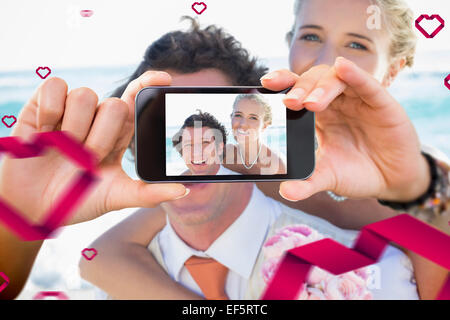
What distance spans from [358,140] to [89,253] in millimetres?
520

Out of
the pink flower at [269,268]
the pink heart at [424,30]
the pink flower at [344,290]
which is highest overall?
the pink heart at [424,30]

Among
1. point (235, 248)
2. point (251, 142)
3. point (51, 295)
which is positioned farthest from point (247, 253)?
point (51, 295)

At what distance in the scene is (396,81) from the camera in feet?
2.35

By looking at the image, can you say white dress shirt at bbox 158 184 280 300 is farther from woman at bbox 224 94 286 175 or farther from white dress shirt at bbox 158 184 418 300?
woman at bbox 224 94 286 175

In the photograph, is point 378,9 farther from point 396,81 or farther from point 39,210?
point 39,210

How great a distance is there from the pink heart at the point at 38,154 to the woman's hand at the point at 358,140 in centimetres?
25

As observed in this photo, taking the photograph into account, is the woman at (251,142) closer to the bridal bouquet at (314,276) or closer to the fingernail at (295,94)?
the fingernail at (295,94)

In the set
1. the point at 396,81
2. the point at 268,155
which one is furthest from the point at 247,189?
the point at 396,81

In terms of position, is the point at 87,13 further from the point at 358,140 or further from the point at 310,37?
the point at 358,140

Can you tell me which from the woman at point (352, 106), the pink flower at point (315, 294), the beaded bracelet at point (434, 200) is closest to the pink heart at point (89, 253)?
the woman at point (352, 106)

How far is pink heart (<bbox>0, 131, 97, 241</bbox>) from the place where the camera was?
1.54ft

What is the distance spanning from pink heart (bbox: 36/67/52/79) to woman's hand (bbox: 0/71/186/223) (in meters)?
0.22

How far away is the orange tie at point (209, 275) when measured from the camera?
0.73 meters

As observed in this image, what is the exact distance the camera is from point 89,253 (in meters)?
0.74
